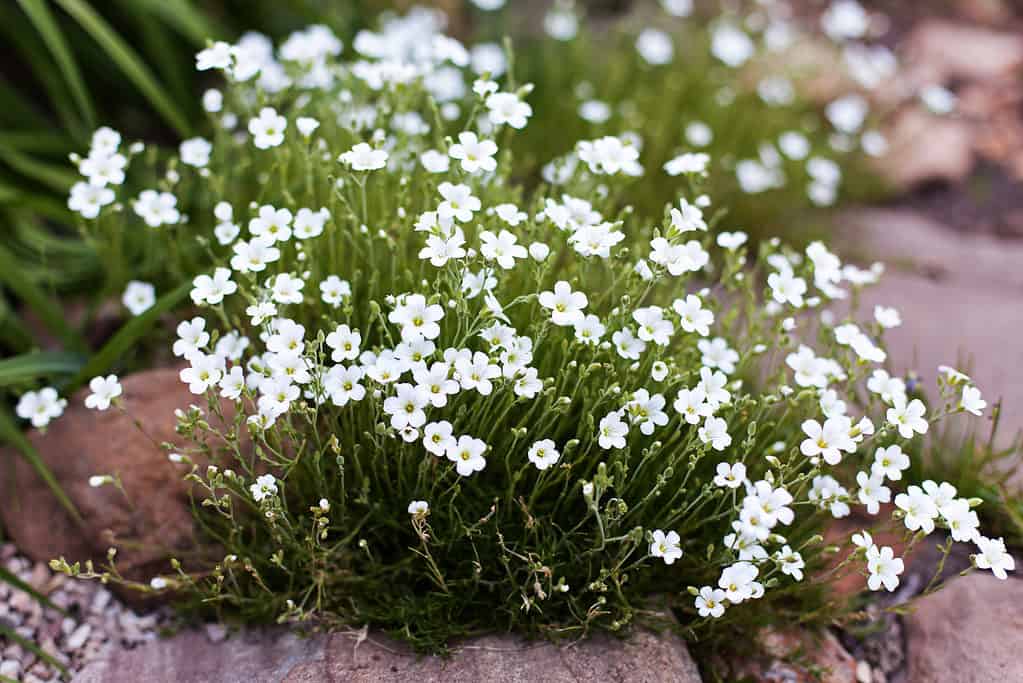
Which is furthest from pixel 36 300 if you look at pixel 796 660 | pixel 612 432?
pixel 796 660

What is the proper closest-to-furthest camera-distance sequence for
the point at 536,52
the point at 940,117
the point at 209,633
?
1. the point at 209,633
2. the point at 536,52
3. the point at 940,117

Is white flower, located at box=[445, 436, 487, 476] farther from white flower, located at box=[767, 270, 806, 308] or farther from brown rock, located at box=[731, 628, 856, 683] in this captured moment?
brown rock, located at box=[731, 628, 856, 683]

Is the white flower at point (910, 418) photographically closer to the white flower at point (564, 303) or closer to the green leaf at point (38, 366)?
the white flower at point (564, 303)

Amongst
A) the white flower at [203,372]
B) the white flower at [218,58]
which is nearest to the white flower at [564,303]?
the white flower at [203,372]

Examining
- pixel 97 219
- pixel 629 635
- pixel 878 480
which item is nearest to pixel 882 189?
pixel 878 480

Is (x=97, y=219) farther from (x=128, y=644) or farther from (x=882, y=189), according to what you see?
(x=882, y=189)

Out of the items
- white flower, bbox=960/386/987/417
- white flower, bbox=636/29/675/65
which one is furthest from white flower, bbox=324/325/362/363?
white flower, bbox=636/29/675/65
